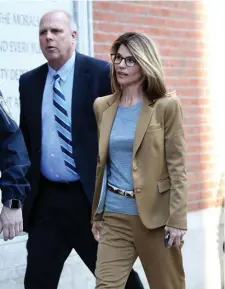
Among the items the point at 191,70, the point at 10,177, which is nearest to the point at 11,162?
the point at 10,177

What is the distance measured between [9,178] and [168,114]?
0.96 meters

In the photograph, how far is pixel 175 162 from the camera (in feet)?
12.1

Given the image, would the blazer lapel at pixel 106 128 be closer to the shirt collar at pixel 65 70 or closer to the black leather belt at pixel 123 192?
the black leather belt at pixel 123 192

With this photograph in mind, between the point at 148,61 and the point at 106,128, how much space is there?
41 cm

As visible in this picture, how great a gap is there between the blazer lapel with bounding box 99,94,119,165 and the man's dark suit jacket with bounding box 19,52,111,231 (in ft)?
0.95

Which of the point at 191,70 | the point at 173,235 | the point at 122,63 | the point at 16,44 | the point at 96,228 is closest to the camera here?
the point at 173,235

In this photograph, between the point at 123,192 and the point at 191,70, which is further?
the point at 191,70

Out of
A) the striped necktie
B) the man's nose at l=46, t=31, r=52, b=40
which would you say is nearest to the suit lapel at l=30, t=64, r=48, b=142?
the striped necktie

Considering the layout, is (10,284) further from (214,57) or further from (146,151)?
(214,57)

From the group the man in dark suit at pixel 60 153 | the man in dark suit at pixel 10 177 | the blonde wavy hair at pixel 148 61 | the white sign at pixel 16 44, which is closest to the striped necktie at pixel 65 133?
the man in dark suit at pixel 60 153

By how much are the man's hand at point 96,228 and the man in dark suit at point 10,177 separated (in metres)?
0.75

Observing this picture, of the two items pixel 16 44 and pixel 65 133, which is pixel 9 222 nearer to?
pixel 65 133

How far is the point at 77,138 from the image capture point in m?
4.07

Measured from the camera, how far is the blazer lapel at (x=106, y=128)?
12.4 feet
